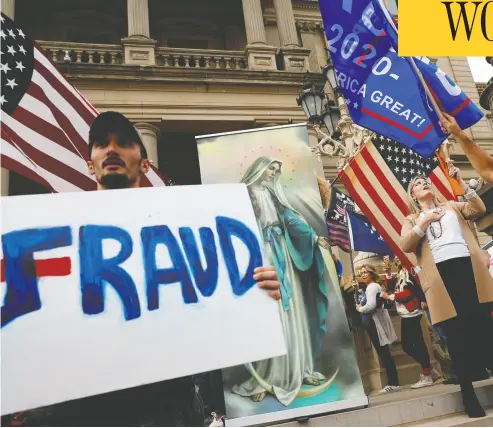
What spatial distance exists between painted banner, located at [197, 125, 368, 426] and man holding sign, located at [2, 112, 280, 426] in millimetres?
1187

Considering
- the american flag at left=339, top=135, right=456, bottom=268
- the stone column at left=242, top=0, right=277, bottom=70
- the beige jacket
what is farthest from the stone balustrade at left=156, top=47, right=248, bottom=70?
the beige jacket

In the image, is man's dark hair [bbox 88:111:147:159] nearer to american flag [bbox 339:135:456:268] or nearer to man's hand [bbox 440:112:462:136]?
man's hand [bbox 440:112:462:136]

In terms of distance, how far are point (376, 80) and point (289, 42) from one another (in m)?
11.3

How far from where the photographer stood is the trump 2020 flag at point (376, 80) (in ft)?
12.4

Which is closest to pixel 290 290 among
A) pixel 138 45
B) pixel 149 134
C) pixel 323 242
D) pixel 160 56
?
pixel 323 242

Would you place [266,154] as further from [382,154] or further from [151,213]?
[382,154]

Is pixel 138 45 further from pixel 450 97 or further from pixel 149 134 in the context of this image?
pixel 450 97

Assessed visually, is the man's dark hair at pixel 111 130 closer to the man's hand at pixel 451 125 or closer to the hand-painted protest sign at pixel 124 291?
the hand-painted protest sign at pixel 124 291

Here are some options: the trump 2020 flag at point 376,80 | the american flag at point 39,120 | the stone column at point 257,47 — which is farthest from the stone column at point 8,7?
the trump 2020 flag at point 376,80

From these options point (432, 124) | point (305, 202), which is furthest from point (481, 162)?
point (305, 202)

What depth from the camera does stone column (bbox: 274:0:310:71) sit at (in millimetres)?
13742

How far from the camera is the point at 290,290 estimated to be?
9.81 ft

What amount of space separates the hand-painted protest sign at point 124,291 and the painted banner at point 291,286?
123 cm

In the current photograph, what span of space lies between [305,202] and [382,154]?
9.21 ft
